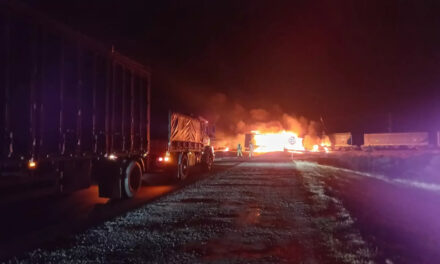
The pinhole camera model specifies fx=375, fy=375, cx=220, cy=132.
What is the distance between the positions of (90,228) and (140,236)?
3.95 ft

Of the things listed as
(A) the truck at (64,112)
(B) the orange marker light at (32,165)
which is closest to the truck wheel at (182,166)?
(A) the truck at (64,112)

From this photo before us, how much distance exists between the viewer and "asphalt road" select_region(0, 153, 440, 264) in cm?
528

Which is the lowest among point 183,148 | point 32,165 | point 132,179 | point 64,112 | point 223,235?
point 223,235

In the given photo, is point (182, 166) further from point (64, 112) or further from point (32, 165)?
point (32, 165)

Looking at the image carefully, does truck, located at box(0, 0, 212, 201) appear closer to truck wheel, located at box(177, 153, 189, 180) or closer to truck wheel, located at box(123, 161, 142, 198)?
truck wheel, located at box(123, 161, 142, 198)

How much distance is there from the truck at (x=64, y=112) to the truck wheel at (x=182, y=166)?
3.22 meters

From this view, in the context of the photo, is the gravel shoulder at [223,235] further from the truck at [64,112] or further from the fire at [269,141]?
the fire at [269,141]

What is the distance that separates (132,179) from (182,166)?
197 inches

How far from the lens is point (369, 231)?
263 inches

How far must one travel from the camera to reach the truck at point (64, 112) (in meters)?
6.39

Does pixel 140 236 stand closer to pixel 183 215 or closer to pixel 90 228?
pixel 90 228

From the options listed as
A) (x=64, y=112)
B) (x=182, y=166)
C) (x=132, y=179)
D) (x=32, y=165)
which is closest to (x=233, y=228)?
(x=32, y=165)

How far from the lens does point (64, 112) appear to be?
7.85 m

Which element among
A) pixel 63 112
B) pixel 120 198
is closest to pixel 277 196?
pixel 120 198
